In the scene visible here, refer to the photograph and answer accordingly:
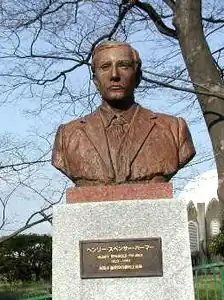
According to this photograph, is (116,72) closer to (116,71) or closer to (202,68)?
(116,71)

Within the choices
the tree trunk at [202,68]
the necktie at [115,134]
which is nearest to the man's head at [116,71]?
the necktie at [115,134]

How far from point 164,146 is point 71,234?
108 cm

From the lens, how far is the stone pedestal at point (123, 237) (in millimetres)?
5145

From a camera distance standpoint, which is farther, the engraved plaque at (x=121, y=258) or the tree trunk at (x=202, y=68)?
the tree trunk at (x=202, y=68)

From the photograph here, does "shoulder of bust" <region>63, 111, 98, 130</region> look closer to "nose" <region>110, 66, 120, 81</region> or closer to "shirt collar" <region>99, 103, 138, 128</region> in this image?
"shirt collar" <region>99, 103, 138, 128</region>

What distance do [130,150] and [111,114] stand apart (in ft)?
1.37

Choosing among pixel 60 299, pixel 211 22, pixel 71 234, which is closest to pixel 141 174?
pixel 71 234

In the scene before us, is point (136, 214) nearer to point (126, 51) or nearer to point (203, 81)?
point (126, 51)

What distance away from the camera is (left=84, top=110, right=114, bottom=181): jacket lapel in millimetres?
5419

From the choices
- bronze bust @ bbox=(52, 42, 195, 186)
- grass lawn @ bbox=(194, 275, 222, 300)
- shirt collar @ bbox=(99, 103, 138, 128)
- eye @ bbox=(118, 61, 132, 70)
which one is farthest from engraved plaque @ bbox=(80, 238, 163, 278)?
grass lawn @ bbox=(194, 275, 222, 300)

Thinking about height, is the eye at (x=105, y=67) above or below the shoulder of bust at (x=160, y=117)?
above

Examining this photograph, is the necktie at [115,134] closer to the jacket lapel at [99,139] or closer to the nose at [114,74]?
the jacket lapel at [99,139]

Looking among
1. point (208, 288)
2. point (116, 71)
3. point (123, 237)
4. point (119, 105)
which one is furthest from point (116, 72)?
point (208, 288)

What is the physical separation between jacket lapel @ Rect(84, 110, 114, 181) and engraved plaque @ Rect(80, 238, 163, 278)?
582mm
